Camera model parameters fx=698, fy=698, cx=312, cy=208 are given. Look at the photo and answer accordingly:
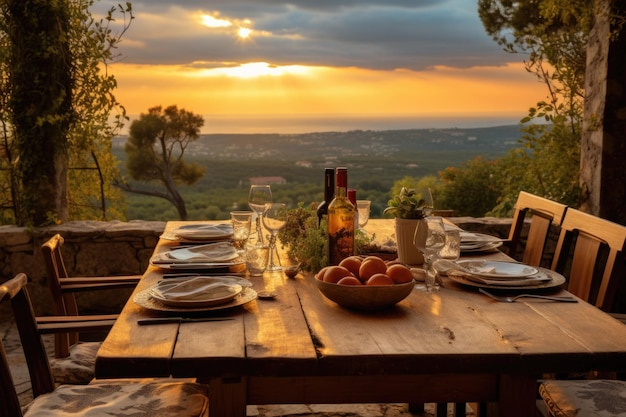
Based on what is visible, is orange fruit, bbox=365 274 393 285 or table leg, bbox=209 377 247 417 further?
orange fruit, bbox=365 274 393 285

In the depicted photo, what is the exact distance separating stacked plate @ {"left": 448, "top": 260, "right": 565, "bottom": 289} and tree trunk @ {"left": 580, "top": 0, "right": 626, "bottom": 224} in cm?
187

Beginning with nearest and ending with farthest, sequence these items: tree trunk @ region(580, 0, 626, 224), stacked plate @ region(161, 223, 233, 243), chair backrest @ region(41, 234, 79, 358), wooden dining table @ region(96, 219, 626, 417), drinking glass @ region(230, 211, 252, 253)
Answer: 1. wooden dining table @ region(96, 219, 626, 417)
2. drinking glass @ region(230, 211, 252, 253)
3. chair backrest @ region(41, 234, 79, 358)
4. stacked plate @ region(161, 223, 233, 243)
5. tree trunk @ region(580, 0, 626, 224)

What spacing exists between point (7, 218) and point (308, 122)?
4444mm

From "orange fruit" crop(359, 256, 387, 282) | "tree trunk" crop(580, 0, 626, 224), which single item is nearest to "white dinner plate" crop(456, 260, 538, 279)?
"orange fruit" crop(359, 256, 387, 282)

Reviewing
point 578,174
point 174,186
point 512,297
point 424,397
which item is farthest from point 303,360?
point 174,186

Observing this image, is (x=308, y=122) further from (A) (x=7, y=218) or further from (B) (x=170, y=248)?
(B) (x=170, y=248)

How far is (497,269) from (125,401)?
1.20m

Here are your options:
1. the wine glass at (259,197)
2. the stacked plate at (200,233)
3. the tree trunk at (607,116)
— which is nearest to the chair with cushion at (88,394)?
the wine glass at (259,197)

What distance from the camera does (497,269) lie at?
2242 millimetres

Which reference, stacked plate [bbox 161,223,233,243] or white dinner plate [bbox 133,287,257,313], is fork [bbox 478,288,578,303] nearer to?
white dinner plate [bbox 133,287,257,313]

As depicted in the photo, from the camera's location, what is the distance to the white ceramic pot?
2.36m

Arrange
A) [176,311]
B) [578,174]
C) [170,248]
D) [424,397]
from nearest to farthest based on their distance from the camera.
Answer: [424,397] < [176,311] < [170,248] < [578,174]

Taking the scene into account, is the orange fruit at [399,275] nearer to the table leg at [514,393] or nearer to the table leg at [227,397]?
the table leg at [514,393]

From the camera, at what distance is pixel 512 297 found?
6.51ft
